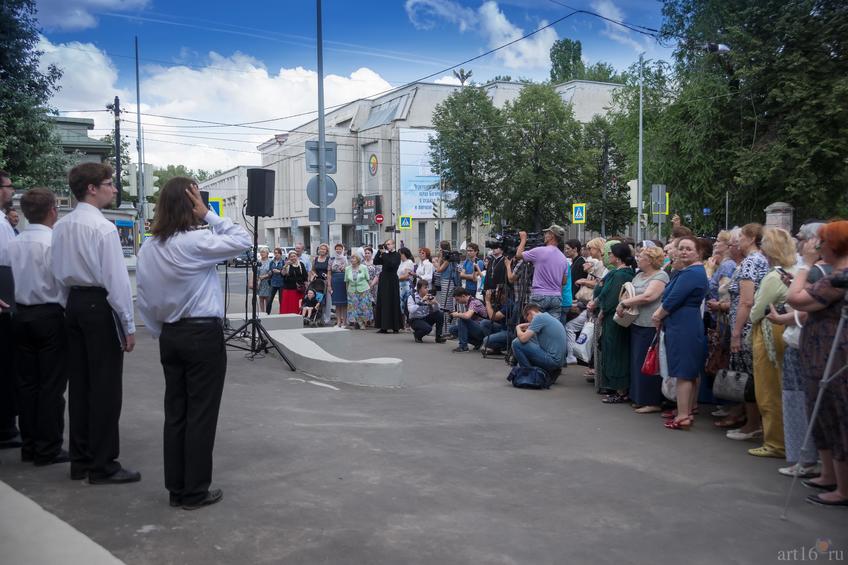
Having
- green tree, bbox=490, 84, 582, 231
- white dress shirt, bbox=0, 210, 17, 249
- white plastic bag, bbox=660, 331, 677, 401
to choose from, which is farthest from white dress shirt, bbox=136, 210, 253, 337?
green tree, bbox=490, 84, 582, 231

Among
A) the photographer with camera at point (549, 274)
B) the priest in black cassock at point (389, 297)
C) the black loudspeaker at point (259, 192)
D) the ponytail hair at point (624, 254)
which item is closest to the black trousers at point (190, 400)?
the ponytail hair at point (624, 254)

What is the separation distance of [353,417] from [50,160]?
1911cm

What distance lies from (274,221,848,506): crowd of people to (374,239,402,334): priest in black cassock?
3544 mm

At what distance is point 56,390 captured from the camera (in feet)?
17.9

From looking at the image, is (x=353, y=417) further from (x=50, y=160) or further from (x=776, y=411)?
(x=50, y=160)

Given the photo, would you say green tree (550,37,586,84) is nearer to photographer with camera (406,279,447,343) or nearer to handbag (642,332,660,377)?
photographer with camera (406,279,447,343)

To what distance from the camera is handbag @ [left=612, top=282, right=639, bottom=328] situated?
8.24m

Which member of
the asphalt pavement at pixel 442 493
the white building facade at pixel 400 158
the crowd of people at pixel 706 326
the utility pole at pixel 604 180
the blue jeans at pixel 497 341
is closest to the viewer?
the asphalt pavement at pixel 442 493

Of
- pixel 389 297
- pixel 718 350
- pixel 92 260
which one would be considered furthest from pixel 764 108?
pixel 92 260

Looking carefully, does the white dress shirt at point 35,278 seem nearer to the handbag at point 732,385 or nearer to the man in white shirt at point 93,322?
the man in white shirt at point 93,322

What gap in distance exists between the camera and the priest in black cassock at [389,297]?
55.1 feet

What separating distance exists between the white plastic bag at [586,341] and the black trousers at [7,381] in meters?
7.37

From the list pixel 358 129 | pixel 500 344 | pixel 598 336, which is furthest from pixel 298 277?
pixel 358 129

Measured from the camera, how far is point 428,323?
14.9 meters
